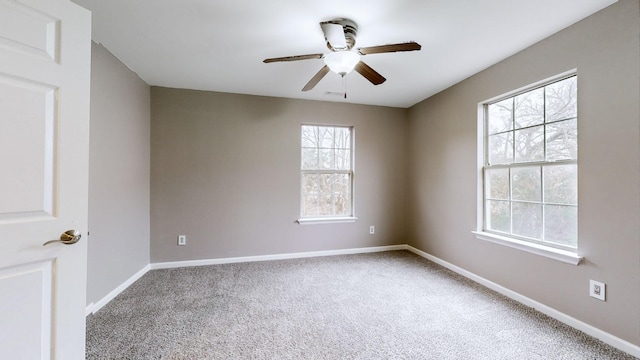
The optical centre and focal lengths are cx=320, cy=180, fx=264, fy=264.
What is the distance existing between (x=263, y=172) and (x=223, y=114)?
940mm

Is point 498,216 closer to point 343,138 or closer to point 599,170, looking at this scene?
point 599,170

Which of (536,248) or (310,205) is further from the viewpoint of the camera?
(310,205)

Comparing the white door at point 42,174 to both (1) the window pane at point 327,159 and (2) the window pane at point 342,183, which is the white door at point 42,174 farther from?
(2) the window pane at point 342,183

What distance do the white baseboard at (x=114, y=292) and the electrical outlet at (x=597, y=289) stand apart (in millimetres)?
3862

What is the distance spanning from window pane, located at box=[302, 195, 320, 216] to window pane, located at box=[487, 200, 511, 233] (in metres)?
2.20

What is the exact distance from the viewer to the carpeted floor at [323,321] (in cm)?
178

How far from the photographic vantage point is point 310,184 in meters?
3.97

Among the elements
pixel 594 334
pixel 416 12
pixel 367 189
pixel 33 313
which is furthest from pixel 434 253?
pixel 33 313

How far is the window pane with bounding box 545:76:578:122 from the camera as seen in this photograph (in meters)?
2.14

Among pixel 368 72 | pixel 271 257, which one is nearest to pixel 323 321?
pixel 271 257

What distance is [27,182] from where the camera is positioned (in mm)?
1081

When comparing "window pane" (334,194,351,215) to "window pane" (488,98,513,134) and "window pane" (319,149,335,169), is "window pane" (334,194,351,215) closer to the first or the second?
"window pane" (319,149,335,169)

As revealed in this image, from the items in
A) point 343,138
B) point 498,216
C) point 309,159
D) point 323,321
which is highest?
point 343,138

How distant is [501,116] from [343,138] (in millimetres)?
2049
